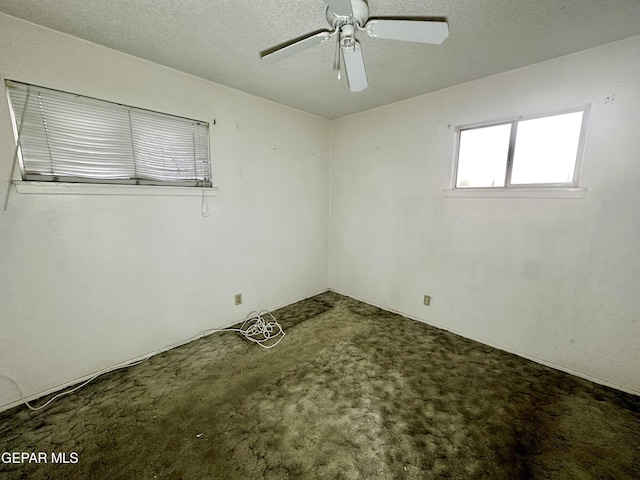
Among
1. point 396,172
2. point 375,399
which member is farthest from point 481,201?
point 375,399

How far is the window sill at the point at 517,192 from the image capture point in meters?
1.98

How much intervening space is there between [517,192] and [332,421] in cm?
237

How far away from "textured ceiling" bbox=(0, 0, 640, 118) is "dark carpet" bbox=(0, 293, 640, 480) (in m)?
2.50

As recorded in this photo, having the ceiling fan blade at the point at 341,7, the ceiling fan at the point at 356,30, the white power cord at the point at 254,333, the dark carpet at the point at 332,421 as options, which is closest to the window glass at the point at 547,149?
the ceiling fan at the point at 356,30

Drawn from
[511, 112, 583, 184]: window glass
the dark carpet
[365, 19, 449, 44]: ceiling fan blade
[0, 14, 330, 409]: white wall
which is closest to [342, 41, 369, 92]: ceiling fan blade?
[365, 19, 449, 44]: ceiling fan blade

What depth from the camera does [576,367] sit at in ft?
6.72

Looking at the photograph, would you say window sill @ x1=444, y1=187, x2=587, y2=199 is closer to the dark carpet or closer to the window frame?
the window frame

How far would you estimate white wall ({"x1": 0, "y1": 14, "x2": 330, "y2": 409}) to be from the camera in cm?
167

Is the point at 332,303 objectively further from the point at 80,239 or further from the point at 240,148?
the point at 80,239

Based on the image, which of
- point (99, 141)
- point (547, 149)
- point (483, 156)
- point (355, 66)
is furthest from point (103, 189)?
point (547, 149)

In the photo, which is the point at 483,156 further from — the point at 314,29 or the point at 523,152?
the point at 314,29

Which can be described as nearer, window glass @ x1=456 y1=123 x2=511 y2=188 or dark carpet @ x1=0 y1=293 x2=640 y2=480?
dark carpet @ x1=0 y1=293 x2=640 y2=480

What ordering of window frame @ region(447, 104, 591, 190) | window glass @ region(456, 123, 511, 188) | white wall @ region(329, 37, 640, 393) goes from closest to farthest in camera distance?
1. white wall @ region(329, 37, 640, 393)
2. window frame @ region(447, 104, 591, 190)
3. window glass @ region(456, 123, 511, 188)

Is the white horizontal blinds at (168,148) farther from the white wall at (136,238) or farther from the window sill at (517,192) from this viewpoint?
the window sill at (517,192)
